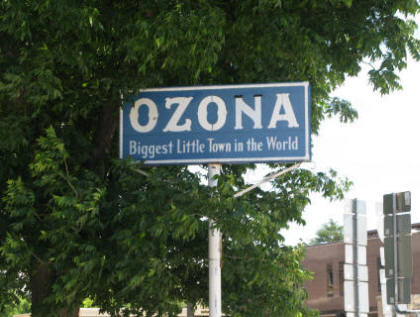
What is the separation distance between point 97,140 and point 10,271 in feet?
8.80

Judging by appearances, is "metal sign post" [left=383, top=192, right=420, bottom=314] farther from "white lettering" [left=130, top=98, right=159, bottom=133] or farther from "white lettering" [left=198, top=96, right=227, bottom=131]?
"white lettering" [left=130, top=98, right=159, bottom=133]

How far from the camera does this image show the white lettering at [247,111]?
1105cm

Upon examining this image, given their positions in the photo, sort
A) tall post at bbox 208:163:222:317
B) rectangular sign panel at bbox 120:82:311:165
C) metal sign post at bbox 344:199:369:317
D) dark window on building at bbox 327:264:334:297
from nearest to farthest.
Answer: metal sign post at bbox 344:199:369:317 → tall post at bbox 208:163:222:317 → rectangular sign panel at bbox 120:82:311:165 → dark window on building at bbox 327:264:334:297

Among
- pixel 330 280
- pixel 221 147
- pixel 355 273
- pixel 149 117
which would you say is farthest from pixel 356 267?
pixel 330 280

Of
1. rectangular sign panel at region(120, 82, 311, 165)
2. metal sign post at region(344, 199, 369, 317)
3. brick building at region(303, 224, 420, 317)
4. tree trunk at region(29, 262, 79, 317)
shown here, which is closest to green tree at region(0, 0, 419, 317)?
tree trunk at region(29, 262, 79, 317)

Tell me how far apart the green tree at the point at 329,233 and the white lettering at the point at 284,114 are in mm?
94003

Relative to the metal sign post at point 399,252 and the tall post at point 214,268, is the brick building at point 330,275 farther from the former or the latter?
the metal sign post at point 399,252

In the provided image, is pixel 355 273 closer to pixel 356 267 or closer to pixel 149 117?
pixel 356 267

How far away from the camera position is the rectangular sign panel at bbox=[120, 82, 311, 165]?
1093 centimetres

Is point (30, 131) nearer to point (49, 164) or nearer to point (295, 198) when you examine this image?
point (49, 164)

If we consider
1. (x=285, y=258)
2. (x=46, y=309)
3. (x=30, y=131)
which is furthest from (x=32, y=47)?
(x=285, y=258)

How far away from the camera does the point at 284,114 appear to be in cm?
1098

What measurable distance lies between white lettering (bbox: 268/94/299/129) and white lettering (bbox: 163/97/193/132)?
1.22 m

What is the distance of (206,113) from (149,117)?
0.85 metres
